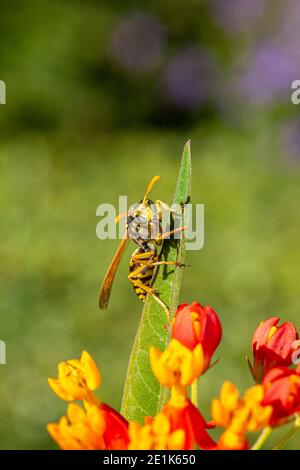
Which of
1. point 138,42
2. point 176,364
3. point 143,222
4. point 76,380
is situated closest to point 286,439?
point 176,364

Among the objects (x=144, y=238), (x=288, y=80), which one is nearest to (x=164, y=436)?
(x=144, y=238)

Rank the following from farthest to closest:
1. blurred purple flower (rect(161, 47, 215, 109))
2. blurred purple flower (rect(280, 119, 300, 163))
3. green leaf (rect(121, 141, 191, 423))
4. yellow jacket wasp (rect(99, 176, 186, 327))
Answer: blurred purple flower (rect(161, 47, 215, 109)) → blurred purple flower (rect(280, 119, 300, 163)) → yellow jacket wasp (rect(99, 176, 186, 327)) → green leaf (rect(121, 141, 191, 423))

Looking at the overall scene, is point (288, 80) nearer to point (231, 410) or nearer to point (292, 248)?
point (292, 248)

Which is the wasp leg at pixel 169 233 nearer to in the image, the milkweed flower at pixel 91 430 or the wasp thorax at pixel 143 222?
the wasp thorax at pixel 143 222

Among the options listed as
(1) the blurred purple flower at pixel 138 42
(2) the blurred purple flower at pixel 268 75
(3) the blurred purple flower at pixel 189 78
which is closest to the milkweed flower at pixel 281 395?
(2) the blurred purple flower at pixel 268 75

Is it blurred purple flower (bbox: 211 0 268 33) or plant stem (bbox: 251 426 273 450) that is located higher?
blurred purple flower (bbox: 211 0 268 33)

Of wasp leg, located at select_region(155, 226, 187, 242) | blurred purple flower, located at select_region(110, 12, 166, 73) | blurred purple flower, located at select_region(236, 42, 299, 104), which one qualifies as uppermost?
blurred purple flower, located at select_region(110, 12, 166, 73)

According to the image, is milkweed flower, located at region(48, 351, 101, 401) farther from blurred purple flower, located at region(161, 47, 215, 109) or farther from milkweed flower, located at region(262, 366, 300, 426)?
blurred purple flower, located at region(161, 47, 215, 109)

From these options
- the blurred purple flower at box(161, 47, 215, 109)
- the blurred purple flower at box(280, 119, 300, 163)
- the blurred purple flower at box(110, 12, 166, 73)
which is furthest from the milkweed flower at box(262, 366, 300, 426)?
the blurred purple flower at box(110, 12, 166, 73)
